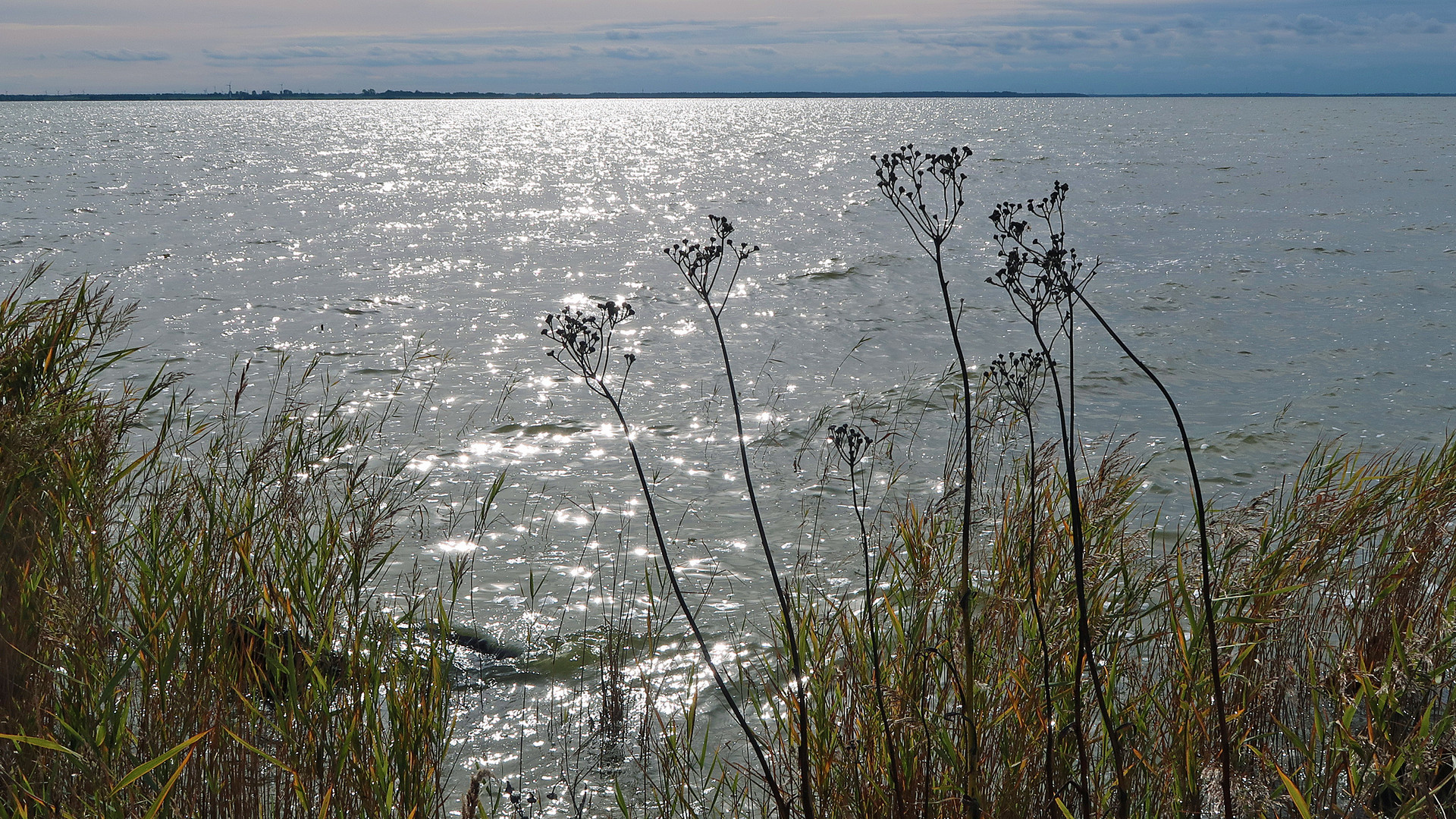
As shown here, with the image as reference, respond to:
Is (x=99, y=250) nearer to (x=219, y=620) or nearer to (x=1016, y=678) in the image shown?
(x=219, y=620)

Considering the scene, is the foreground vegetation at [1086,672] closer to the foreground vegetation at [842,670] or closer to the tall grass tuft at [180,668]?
the foreground vegetation at [842,670]

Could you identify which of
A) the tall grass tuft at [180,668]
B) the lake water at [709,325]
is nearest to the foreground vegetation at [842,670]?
the tall grass tuft at [180,668]

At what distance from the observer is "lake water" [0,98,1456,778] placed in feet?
25.4

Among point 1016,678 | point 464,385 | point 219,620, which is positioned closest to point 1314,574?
point 1016,678

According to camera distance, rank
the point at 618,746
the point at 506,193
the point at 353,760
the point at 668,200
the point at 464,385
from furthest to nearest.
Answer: the point at 506,193, the point at 668,200, the point at 464,385, the point at 618,746, the point at 353,760

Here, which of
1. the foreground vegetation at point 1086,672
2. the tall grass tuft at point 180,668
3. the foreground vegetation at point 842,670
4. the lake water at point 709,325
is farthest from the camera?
the lake water at point 709,325

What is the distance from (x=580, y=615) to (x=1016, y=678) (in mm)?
3476

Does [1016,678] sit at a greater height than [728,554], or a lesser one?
greater

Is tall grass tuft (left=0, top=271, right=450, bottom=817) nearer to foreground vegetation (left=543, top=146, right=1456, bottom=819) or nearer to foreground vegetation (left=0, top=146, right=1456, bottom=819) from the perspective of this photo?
foreground vegetation (left=0, top=146, right=1456, bottom=819)

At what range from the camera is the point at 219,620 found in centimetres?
334

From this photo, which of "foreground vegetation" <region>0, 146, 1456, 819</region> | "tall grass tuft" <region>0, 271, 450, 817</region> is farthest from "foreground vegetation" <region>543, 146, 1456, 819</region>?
"tall grass tuft" <region>0, 271, 450, 817</region>

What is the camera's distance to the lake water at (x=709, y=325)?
7750mm

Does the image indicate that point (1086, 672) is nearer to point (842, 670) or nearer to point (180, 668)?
point (842, 670)

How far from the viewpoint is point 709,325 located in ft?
50.3
